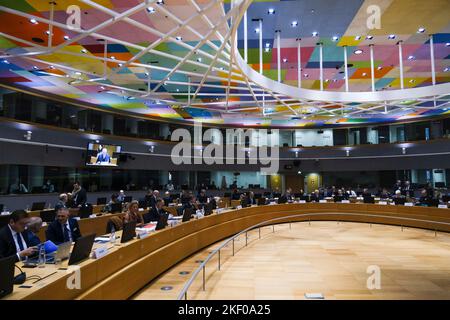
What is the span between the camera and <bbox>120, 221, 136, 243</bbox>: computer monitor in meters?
4.60

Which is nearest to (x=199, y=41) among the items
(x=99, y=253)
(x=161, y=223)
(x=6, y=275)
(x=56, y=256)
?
(x=161, y=223)

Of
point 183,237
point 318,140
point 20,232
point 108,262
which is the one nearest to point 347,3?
point 183,237

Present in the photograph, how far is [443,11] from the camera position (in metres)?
7.37

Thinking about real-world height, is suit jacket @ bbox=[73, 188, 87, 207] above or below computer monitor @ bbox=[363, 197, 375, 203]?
above

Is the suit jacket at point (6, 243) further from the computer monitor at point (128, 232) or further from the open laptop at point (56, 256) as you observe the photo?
the computer monitor at point (128, 232)

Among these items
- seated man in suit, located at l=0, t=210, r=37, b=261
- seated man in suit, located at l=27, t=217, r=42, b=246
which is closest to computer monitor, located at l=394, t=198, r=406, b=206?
seated man in suit, located at l=27, t=217, r=42, b=246

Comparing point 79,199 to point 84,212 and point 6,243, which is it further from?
point 6,243

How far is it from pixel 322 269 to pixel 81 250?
483 centimetres

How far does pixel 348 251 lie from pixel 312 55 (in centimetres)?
673

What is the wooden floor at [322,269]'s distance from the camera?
188 inches

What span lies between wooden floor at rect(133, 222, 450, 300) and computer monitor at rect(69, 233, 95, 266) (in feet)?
4.76

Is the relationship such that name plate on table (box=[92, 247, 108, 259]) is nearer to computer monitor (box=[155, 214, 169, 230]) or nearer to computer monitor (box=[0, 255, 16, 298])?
computer monitor (box=[0, 255, 16, 298])

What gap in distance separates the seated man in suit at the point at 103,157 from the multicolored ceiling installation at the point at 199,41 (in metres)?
2.77

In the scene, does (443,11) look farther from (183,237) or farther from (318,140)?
(318,140)
